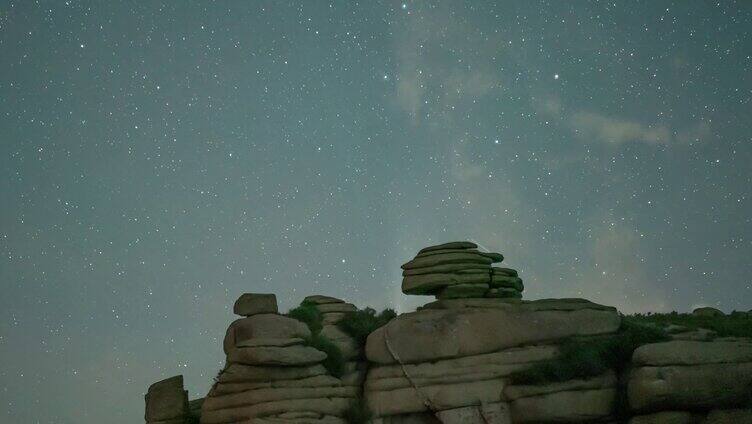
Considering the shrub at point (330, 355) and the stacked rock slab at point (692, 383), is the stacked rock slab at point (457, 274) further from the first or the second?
the stacked rock slab at point (692, 383)

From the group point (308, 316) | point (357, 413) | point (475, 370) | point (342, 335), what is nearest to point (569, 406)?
point (475, 370)

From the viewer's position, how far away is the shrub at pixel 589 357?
22938 mm

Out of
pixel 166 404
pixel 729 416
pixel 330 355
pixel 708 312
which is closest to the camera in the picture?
pixel 729 416

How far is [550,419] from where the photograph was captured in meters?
22.7

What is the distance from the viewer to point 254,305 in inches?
963

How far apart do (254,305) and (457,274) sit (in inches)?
321

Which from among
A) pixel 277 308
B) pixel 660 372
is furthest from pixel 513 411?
pixel 277 308

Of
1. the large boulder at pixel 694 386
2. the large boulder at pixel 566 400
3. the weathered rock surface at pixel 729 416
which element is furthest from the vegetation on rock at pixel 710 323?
the large boulder at pixel 566 400

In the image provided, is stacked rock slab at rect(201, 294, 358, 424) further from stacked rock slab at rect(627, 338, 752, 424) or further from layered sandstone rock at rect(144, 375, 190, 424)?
stacked rock slab at rect(627, 338, 752, 424)

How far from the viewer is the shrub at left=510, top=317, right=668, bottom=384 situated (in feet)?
75.3

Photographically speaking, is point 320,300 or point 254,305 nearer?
point 254,305

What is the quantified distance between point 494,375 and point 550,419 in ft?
7.59

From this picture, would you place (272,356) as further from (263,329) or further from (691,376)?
(691,376)

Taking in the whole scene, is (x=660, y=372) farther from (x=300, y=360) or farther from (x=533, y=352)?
(x=300, y=360)
